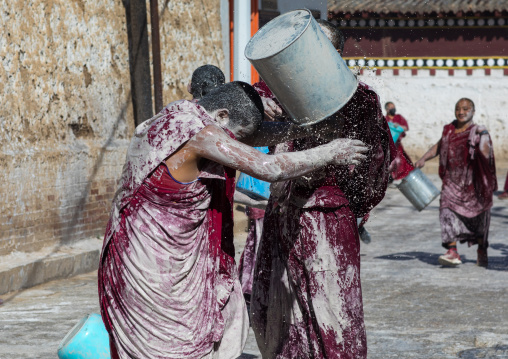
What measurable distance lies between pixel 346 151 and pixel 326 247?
2.33 feet

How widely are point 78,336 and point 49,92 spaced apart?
14.4 ft

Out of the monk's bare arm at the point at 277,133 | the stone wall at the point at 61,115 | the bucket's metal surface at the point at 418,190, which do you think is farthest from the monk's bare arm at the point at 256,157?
the stone wall at the point at 61,115

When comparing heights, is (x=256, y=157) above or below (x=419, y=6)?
above

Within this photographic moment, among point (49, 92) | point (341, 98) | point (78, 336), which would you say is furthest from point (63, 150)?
point (341, 98)

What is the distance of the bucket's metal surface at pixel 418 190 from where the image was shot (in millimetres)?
7676

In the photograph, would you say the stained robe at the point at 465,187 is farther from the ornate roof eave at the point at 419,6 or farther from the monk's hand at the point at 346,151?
the ornate roof eave at the point at 419,6

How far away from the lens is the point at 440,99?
21.6 m

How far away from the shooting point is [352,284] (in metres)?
4.07

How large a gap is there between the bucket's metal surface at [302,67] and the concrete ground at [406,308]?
228cm

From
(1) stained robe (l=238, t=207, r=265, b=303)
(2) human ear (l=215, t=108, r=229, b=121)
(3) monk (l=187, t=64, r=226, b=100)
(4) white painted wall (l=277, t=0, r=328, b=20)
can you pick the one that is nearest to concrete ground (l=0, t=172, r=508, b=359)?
(1) stained robe (l=238, t=207, r=265, b=303)

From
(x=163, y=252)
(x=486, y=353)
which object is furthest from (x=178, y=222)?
(x=486, y=353)

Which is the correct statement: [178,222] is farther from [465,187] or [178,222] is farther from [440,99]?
[440,99]

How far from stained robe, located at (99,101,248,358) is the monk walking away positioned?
5755 millimetres

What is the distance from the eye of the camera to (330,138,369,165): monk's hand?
3.45m
